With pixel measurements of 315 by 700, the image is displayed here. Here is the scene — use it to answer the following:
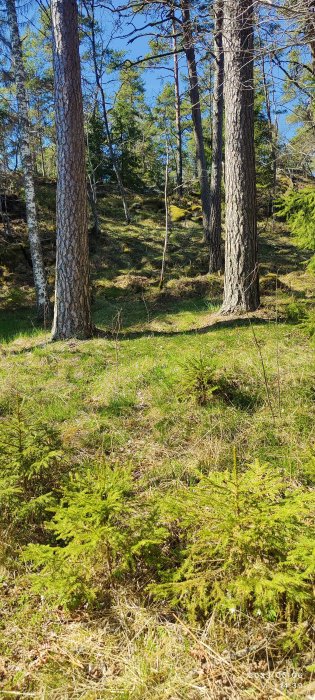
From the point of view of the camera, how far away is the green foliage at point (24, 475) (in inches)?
110

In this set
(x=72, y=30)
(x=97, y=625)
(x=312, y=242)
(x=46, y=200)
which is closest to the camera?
(x=97, y=625)

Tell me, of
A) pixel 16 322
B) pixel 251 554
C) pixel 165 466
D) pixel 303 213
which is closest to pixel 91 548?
pixel 251 554

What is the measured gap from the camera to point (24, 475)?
290 cm

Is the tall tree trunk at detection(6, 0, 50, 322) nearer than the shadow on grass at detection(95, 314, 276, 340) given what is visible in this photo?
No

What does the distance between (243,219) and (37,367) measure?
390 cm

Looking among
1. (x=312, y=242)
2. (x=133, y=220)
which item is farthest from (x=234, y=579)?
(x=133, y=220)

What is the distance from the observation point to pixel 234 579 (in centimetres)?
198

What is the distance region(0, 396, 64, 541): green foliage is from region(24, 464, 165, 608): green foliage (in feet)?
1.74

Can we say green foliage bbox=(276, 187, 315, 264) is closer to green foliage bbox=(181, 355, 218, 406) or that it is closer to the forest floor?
the forest floor

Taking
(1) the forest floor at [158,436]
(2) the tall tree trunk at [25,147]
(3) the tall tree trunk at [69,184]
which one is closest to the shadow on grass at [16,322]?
(1) the forest floor at [158,436]

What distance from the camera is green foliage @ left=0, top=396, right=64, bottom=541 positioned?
9.16 ft

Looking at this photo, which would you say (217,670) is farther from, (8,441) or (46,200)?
(46,200)

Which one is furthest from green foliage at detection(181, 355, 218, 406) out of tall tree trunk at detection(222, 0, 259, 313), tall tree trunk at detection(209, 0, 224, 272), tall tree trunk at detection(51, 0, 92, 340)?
tall tree trunk at detection(209, 0, 224, 272)

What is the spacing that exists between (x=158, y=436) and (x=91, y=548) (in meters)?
1.83
